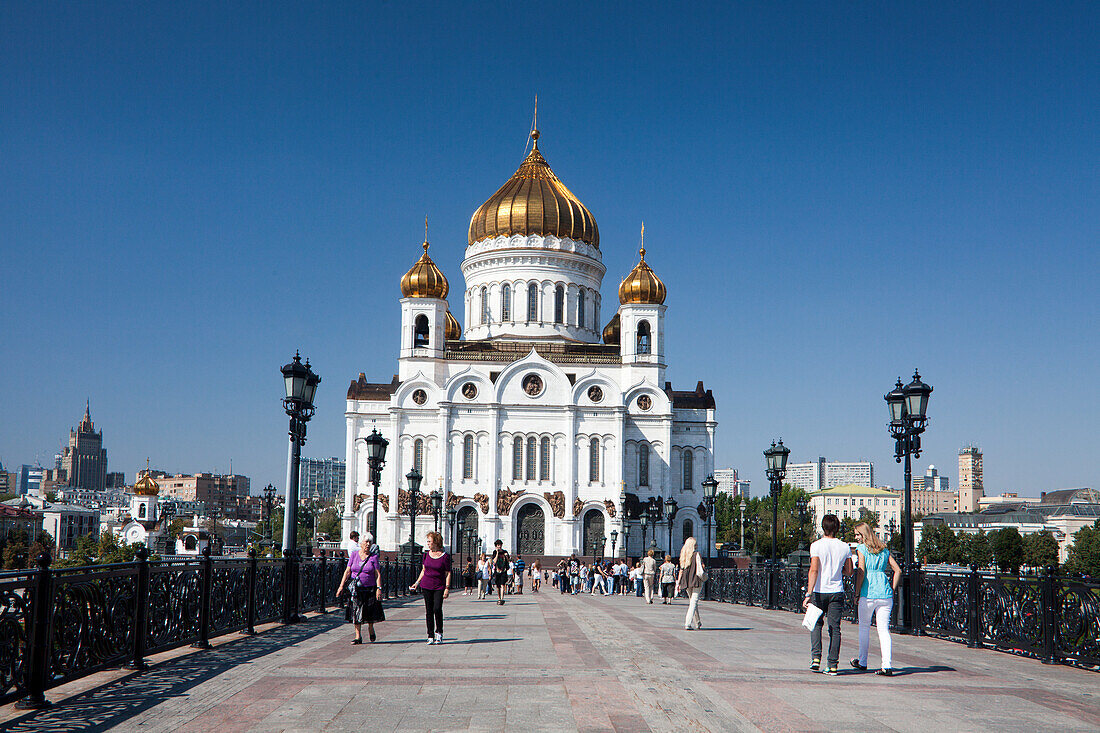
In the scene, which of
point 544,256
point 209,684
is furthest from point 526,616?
point 544,256

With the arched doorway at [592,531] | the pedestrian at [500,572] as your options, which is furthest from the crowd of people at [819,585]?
the arched doorway at [592,531]

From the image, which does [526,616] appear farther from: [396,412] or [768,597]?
[396,412]

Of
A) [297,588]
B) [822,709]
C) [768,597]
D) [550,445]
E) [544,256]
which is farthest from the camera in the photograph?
[544,256]

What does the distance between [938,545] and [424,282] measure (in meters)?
79.6

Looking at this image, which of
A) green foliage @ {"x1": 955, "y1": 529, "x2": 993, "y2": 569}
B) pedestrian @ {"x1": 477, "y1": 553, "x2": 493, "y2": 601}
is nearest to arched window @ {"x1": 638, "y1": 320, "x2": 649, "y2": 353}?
pedestrian @ {"x1": 477, "y1": 553, "x2": 493, "y2": 601}

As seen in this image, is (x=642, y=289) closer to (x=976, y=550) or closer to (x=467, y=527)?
(x=467, y=527)

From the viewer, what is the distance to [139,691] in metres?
8.38

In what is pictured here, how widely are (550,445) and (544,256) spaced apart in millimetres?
12642

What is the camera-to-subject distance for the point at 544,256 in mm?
60000

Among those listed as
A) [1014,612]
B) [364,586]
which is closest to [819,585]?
[1014,612]

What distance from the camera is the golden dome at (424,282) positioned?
187 feet

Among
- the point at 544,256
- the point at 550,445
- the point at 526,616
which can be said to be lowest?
the point at 526,616

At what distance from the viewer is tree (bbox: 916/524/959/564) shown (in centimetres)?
10819

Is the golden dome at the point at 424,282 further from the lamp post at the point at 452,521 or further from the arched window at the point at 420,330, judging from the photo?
the lamp post at the point at 452,521
